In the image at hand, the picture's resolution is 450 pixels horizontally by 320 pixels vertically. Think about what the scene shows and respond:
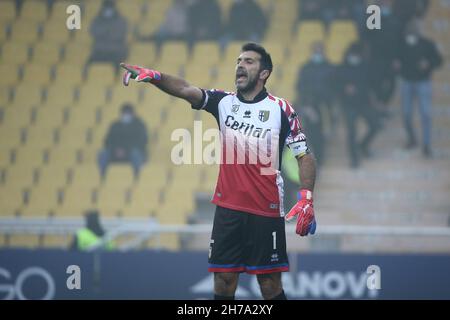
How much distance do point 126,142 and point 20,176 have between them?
2432 mm

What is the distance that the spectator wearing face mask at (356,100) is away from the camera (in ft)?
61.1

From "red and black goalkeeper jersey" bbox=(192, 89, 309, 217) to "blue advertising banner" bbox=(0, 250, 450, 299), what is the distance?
5.72m

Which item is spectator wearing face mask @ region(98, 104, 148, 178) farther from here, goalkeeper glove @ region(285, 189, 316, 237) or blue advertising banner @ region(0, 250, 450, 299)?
goalkeeper glove @ region(285, 189, 316, 237)

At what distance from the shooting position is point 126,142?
1870 cm

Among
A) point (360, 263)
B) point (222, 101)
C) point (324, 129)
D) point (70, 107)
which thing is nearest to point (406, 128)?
point (324, 129)

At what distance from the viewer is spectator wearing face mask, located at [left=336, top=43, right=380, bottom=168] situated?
18.6 m

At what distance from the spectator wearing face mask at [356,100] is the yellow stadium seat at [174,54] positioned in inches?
151

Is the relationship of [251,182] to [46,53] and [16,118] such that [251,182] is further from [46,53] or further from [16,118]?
[46,53]

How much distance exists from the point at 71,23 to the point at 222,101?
41.8 feet

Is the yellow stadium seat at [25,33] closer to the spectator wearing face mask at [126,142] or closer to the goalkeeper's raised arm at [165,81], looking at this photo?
the spectator wearing face mask at [126,142]

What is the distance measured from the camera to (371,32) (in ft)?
64.4

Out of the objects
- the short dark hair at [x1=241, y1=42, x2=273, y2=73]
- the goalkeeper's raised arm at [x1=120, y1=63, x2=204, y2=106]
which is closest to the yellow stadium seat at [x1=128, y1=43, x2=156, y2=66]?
the short dark hair at [x1=241, y1=42, x2=273, y2=73]

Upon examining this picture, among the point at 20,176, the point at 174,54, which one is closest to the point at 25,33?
the point at 174,54

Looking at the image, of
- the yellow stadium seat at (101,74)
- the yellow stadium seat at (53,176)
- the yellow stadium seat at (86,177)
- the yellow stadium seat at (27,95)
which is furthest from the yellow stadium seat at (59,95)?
the yellow stadium seat at (86,177)
